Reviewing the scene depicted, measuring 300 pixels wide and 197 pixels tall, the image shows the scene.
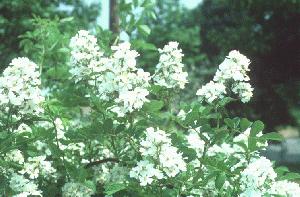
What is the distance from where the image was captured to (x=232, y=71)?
336 cm

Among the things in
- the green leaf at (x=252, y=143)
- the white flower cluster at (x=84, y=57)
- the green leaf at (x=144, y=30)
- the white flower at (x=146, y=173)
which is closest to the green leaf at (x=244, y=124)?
the green leaf at (x=252, y=143)

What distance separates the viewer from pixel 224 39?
22766 millimetres

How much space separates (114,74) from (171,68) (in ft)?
1.37

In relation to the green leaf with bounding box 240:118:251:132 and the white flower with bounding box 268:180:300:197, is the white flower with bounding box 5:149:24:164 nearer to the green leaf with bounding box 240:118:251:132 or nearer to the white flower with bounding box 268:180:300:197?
the green leaf with bounding box 240:118:251:132

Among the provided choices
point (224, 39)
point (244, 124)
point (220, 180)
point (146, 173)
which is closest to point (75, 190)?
point (146, 173)

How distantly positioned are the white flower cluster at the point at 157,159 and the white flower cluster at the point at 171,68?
0.66 meters

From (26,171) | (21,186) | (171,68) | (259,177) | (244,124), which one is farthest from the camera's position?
(171,68)

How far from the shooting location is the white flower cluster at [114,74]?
3.12 metres

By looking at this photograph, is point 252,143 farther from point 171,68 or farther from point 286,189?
point 171,68

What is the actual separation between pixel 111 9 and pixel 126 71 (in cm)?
383

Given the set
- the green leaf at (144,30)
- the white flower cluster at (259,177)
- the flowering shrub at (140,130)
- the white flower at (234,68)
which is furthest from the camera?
the green leaf at (144,30)

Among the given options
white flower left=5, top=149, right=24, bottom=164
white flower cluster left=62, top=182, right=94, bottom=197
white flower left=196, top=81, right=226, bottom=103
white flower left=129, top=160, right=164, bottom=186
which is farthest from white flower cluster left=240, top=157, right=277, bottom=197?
white flower left=5, top=149, right=24, bottom=164

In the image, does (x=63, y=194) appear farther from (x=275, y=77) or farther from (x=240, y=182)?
(x=275, y=77)

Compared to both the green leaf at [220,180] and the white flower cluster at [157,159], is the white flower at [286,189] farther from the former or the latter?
the white flower cluster at [157,159]
